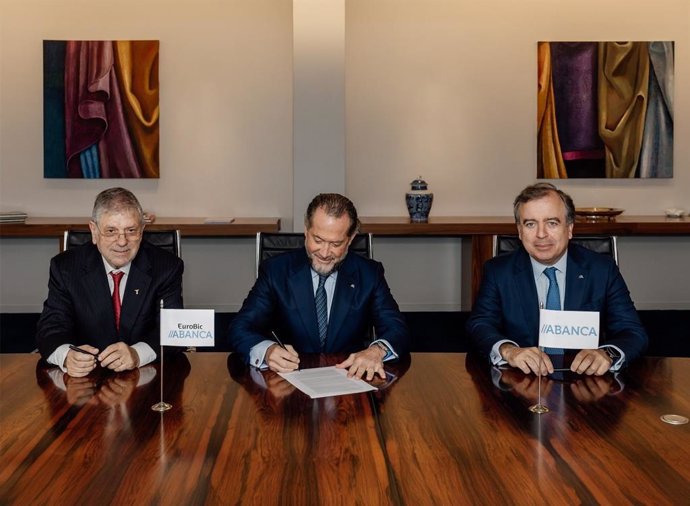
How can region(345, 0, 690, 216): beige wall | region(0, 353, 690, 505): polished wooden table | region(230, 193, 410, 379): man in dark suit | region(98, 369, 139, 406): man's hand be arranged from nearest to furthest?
region(0, 353, 690, 505): polished wooden table < region(98, 369, 139, 406): man's hand < region(230, 193, 410, 379): man in dark suit < region(345, 0, 690, 216): beige wall

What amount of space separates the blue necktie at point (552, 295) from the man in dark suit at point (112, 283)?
4.74 ft

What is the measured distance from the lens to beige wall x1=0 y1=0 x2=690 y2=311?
673 cm

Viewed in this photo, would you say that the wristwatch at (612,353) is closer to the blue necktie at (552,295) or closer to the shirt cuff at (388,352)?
the blue necktie at (552,295)

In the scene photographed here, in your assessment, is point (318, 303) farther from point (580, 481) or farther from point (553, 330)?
point (580, 481)

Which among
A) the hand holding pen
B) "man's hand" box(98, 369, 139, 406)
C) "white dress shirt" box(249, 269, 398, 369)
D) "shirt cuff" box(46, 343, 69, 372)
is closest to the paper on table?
the hand holding pen

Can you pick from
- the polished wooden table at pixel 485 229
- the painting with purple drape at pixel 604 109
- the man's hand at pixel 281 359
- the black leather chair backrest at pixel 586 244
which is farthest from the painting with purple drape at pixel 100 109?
the man's hand at pixel 281 359

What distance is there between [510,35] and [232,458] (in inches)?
219

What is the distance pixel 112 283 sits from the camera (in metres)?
3.35

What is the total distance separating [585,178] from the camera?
690cm

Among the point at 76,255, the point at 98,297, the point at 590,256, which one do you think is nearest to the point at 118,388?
the point at 98,297

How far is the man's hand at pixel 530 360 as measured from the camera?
2648mm

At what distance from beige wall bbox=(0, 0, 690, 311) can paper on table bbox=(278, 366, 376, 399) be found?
13.7ft

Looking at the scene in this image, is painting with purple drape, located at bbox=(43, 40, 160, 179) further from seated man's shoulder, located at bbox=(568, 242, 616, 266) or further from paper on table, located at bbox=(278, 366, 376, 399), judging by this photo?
paper on table, located at bbox=(278, 366, 376, 399)

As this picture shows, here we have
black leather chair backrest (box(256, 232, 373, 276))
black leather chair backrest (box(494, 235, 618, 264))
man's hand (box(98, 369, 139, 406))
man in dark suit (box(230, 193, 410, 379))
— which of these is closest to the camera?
man's hand (box(98, 369, 139, 406))
